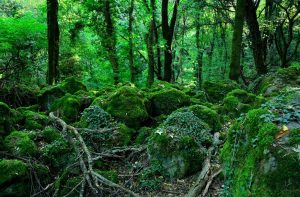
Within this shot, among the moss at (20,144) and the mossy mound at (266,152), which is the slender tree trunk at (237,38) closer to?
the moss at (20,144)

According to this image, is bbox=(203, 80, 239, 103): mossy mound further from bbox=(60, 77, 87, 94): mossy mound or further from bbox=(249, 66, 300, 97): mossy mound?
bbox=(60, 77, 87, 94): mossy mound

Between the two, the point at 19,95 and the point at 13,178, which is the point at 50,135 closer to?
the point at 13,178

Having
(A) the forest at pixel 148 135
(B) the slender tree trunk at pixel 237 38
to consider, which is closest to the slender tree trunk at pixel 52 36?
(A) the forest at pixel 148 135

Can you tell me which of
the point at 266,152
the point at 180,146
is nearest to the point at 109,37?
the point at 180,146

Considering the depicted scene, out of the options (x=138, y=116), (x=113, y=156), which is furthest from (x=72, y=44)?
(x=113, y=156)

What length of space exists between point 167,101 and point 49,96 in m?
4.29

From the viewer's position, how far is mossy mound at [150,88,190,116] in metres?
9.11

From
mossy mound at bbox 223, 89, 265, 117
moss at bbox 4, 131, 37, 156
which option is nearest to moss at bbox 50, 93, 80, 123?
moss at bbox 4, 131, 37, 156

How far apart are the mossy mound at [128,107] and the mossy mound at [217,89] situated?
310 centimetres

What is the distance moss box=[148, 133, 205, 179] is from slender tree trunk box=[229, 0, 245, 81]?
7.14 m

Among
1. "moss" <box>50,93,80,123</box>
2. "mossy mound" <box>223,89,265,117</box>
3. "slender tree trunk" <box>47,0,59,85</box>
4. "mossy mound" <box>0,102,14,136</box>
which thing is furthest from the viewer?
"slender tree trunk" <box>47,0,59,85</box>

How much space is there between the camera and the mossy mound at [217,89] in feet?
36.5

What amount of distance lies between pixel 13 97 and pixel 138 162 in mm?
6001

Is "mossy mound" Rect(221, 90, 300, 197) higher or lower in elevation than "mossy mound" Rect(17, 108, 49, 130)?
higher
